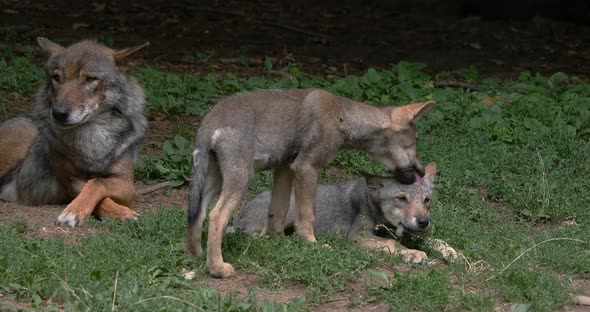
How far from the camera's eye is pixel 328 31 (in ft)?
52.5

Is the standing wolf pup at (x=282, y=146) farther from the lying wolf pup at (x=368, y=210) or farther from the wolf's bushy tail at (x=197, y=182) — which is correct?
the lying wolf pup at (x=368, y=210)

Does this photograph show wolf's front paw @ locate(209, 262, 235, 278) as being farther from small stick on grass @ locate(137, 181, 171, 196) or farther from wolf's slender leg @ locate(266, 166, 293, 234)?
small stick on grass @ locate(137, 181, 171, 196)

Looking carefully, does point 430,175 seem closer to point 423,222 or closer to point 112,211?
point 423,222

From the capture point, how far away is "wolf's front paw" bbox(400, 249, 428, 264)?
7059 mm

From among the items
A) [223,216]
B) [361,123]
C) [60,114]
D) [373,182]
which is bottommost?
[373,182]

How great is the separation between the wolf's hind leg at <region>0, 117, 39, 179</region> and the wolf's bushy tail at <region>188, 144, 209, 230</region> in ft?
9.64

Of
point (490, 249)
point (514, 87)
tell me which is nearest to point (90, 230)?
point (490, 249)

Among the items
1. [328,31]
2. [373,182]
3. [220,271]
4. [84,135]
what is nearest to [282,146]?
[373,182]

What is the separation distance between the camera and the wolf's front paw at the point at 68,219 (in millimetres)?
7691

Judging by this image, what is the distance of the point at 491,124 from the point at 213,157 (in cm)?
448

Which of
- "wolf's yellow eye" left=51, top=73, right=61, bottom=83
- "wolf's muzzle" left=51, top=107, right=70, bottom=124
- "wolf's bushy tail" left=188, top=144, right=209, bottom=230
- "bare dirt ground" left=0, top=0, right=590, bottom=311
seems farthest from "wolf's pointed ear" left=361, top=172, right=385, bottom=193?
"bare dirt ground" left=0, top=0, right=590, bottom=311

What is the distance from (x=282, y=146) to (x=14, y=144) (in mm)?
3269

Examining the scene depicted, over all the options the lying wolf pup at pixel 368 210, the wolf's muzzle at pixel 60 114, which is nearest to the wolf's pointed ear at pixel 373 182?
the lying wolf pup at pixel 368 210

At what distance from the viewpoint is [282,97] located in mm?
7441
